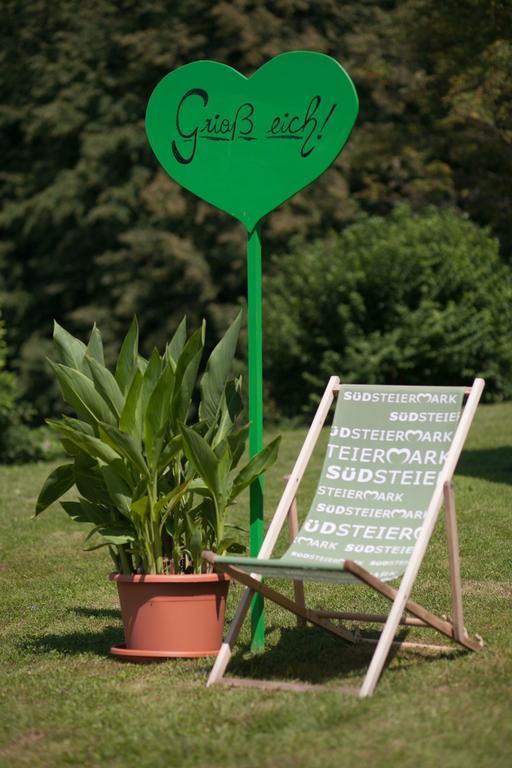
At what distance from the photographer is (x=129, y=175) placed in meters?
24.3

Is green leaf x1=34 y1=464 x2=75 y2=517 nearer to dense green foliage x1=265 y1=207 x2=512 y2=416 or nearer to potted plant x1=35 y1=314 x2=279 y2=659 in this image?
potted plant x1=35 y1=314 x2=279 y2=659

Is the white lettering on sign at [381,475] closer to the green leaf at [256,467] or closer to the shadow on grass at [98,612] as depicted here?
the green leaf at [256,467]

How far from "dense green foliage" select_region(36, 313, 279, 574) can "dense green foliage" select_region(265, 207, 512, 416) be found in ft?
38.1

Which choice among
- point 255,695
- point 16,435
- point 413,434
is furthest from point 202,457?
point 16,435

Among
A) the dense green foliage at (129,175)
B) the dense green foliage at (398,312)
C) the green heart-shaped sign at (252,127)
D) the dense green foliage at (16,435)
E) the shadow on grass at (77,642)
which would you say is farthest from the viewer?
the dense green foliage at (129,175)

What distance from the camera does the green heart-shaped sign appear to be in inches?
193

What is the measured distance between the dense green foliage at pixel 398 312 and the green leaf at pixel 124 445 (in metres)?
11.9

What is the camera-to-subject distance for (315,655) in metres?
4.93

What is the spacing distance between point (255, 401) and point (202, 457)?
1.35ft

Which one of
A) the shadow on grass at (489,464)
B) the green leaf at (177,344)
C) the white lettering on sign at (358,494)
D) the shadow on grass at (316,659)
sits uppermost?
the green leaf at (177,344)

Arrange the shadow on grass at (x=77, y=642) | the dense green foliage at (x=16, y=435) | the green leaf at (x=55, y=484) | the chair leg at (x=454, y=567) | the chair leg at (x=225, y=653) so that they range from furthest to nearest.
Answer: the dense green foliage at (x=16, y=435), the shadow on grass at (x=77, y=642), the green leaf at (x=55, y=484), the chair leg at (x=454, y=567), the chair leg at (x=225, y=653)

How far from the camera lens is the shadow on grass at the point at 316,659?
4.57 m

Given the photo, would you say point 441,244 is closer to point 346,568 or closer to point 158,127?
point 158,127

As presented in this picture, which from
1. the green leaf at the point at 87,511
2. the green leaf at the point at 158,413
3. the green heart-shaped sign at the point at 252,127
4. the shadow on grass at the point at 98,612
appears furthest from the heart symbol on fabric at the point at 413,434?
the shadow on grass at the point at 98,612
